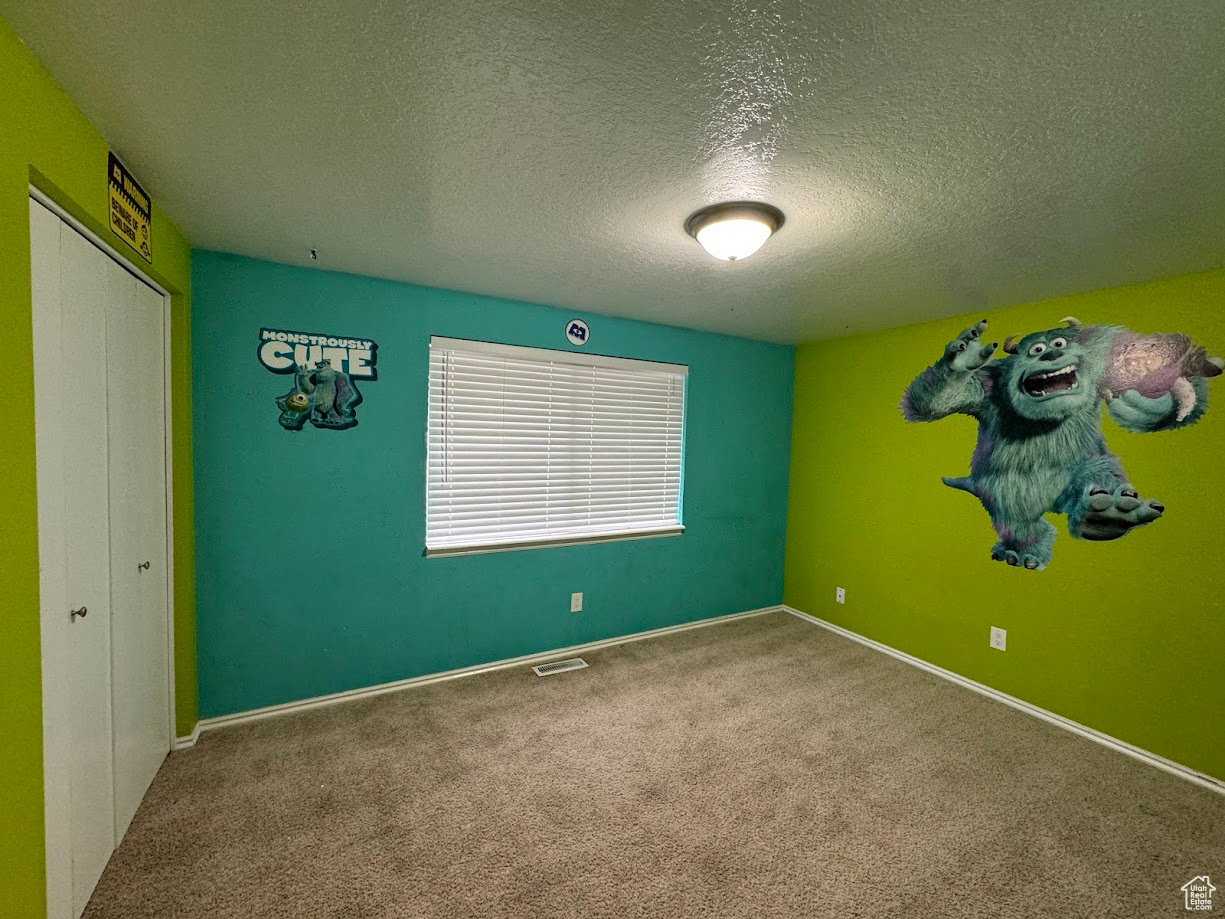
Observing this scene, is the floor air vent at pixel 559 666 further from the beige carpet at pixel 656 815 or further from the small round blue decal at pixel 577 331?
the small round blue decal at pixel 577 331

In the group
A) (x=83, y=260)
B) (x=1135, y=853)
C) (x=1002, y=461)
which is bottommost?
(x=1135, y=853)

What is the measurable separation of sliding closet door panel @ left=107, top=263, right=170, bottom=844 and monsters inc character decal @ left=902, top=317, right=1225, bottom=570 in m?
4.06

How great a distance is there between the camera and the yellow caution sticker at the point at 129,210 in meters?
1.52

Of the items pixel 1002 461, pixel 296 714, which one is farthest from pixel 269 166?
pixel 1002 461

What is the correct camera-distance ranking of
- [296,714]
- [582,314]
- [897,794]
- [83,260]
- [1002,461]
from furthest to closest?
[582,314] → [1002,461] → [296,714] → [897,794] → [83,260]

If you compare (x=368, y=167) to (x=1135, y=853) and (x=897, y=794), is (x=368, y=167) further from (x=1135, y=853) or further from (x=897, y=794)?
(x=1135, y=853)

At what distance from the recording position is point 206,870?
64.3 inches

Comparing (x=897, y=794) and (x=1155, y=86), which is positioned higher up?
(x=1155, y=86)

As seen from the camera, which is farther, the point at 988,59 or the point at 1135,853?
the point at 1135,853

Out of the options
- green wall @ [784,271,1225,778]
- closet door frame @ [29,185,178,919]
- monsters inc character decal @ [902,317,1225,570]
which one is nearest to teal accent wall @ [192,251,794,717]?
closet door frame @ [29,185,178,919]

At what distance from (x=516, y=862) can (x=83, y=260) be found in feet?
7.53

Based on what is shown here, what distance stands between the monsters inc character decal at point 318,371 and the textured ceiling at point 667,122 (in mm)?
461

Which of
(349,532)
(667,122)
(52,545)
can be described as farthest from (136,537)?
(667,122)

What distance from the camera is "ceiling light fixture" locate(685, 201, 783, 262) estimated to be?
1.74 meters
